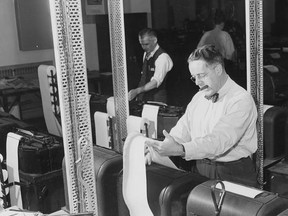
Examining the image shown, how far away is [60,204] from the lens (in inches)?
111

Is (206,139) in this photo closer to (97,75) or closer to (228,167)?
(228,167)

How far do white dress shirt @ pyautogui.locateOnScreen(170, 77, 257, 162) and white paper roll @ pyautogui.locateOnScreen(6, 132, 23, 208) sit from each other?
1.09 m

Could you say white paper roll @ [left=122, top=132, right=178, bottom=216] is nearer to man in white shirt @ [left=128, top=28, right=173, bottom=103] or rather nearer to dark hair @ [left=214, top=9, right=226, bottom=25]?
man in white shirt @ [left=128, top=28, right=173, bottom=103]

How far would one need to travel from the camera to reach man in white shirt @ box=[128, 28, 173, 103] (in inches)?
170

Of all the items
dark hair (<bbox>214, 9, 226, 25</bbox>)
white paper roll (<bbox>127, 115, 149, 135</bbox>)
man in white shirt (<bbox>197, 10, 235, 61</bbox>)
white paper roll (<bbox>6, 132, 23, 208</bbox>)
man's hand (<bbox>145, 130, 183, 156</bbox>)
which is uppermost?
dark hair (<bbox>214, 9, 226, 25</bbox>)

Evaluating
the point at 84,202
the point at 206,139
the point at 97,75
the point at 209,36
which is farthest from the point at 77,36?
the point at 97,75

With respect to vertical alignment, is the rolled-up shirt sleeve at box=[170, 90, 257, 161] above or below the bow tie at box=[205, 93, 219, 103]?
below

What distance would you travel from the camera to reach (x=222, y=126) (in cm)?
191

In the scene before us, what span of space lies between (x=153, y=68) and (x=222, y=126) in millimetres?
2656

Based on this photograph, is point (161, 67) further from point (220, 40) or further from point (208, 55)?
point (208, 55)

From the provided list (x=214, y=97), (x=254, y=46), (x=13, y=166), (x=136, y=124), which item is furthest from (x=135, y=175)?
(x=13, y=166)

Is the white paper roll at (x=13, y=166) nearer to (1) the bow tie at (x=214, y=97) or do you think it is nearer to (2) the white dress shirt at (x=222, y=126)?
(2) the white dress shirt at (x=222, y=126)

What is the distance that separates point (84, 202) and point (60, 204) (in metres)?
1.40

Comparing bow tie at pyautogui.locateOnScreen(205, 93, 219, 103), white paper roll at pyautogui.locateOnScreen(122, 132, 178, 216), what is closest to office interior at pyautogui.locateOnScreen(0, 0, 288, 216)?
bow tie at pyautogui.locateOnScreen(205, 93, 219, 103)
